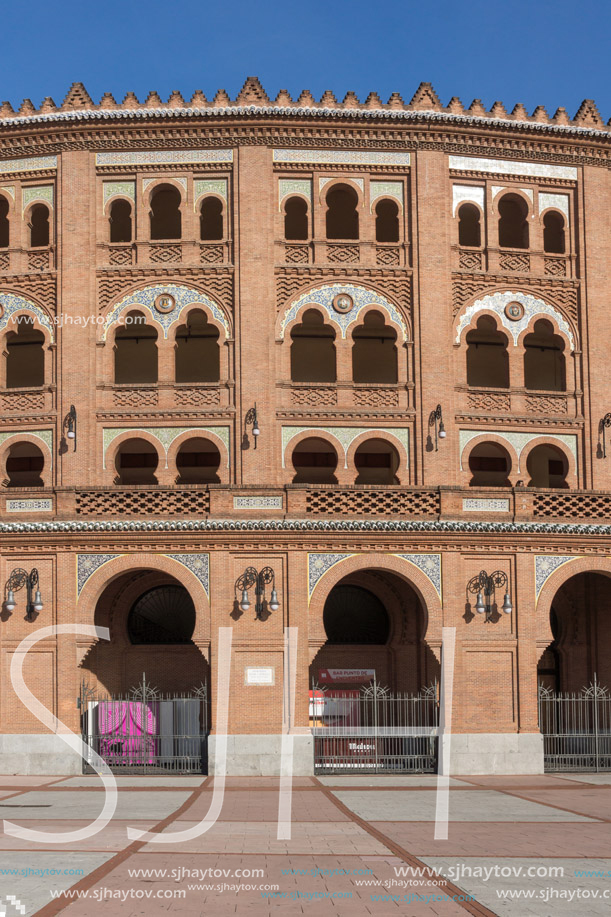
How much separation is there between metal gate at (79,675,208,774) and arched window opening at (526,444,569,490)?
454 inches

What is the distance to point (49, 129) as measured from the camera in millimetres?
29562

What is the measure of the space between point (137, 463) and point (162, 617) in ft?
15.2

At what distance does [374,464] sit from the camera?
32219 mm

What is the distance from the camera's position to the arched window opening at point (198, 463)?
103ft

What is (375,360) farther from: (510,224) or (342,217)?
(510,224)

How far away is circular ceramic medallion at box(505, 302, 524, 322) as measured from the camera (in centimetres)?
2988

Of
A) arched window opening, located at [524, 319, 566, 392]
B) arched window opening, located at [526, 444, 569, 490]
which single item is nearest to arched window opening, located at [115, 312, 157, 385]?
arched window opening, located at [524, 319, 566, 392]

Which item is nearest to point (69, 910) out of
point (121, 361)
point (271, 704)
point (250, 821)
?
point (250, 821)

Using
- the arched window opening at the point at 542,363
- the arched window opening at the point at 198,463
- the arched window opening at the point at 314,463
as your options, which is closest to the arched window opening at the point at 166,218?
the arched window opening at the point at 198,463

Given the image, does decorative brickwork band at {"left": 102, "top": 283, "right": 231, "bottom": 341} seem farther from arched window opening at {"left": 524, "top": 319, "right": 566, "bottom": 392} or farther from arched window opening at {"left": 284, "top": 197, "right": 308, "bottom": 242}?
arched window opening at {"left": 524, "top": 319, "right": 566, "bottom": 392}

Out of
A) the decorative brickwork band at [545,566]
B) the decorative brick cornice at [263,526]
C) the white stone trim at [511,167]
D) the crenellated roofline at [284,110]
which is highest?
the crenellated roofline at [284,110]

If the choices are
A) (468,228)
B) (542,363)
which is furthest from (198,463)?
(542,363)

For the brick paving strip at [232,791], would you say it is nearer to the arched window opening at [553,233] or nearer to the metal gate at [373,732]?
the metal gate at [373,732]

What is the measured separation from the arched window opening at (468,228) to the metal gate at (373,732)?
12.4m
